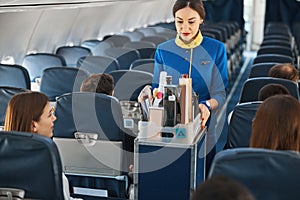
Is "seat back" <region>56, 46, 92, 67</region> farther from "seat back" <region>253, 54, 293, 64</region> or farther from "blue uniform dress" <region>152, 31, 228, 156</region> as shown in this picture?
"blue uniform dress" <region>152, 31, 228, 156</region>

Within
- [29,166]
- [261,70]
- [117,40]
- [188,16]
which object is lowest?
[29,166]

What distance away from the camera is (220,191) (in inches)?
79.1

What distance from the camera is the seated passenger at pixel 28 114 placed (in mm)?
3404

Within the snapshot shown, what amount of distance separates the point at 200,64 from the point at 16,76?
296cm

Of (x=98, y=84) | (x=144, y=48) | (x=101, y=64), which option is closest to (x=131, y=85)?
(x=98, y=84)

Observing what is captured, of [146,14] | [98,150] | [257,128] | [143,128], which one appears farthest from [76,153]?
[146,14]

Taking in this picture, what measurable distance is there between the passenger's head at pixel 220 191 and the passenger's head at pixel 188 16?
7.06 ft

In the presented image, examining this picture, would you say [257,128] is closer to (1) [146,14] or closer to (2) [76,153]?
(2) [76,153]

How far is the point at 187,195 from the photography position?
11.4ft

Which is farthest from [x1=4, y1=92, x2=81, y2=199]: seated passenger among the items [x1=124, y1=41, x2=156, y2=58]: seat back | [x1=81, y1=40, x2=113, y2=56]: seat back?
[x1=81, y1=40, x2=113, y2=56]: seat back

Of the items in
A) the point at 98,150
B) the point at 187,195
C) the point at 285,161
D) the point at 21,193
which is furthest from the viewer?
the point at 98,150

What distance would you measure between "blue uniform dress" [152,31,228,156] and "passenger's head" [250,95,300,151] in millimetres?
1066

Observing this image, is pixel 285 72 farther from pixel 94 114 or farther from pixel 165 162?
pixel 165 162

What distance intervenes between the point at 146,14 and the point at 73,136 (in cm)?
1595
